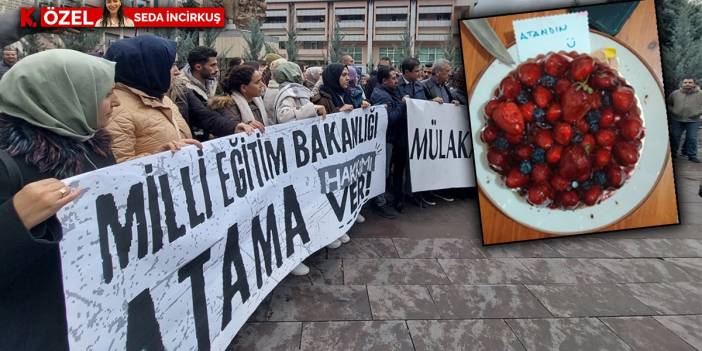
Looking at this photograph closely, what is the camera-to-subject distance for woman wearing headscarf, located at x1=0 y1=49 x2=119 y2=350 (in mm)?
1122

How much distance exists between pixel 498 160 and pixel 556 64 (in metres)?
0.69

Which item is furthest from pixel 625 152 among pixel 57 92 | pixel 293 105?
pixel 57 92

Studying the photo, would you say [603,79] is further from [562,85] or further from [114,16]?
[114,16]

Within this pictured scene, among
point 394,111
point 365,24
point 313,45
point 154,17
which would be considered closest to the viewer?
point 394,111

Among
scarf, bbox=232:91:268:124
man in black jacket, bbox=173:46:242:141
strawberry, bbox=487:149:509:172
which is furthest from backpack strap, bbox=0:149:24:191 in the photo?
strawberry, bbox=487:149:509:172

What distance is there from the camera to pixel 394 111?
489 centimetres

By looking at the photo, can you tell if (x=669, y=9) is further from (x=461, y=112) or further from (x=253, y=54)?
(x=253, y=54)

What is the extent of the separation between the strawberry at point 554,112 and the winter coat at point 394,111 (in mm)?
2271

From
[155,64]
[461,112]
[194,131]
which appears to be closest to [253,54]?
[461,112]

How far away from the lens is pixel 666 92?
108 inches

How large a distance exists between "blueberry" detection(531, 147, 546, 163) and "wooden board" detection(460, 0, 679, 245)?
401mm

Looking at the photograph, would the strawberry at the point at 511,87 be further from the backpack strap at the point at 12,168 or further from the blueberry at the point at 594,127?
the backpack strap at the point at 12,168

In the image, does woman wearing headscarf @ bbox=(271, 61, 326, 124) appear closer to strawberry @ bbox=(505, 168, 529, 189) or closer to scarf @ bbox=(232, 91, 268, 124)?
scarf @ bbox=(232, 91, 268, 124)

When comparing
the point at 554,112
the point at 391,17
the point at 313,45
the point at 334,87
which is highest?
the point at 391,17
